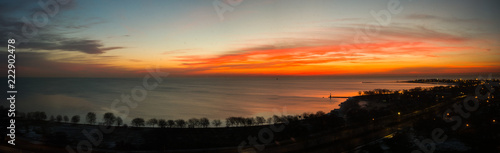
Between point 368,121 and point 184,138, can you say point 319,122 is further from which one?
point 184,138

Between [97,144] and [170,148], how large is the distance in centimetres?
625

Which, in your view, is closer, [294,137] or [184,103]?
[294,137]

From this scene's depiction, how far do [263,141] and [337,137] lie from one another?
606cm

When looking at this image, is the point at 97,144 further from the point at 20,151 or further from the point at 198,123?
the point at 198,123

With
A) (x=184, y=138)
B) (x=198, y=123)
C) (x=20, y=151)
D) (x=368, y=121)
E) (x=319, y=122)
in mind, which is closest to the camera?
(x=20, y=151)

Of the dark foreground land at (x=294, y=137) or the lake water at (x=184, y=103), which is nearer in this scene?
the dark foreground land at (x=294, y=137)

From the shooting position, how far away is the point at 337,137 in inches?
883

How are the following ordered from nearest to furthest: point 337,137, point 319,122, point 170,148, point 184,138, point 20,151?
point 20,151 → point 170,148 → point 337,137 → point 184,138 → point 319,122

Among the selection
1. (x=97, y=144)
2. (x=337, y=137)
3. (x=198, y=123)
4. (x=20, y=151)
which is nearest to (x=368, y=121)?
(x=337, y=137)

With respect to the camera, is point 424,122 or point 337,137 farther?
point 424,122

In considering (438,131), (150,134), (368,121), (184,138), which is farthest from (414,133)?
(150,134)

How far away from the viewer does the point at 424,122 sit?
85.4ft

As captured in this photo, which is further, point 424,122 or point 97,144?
point 424,122

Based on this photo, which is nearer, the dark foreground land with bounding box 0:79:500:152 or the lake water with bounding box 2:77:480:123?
the dark foreground land with bounding box 0:79:500:152
